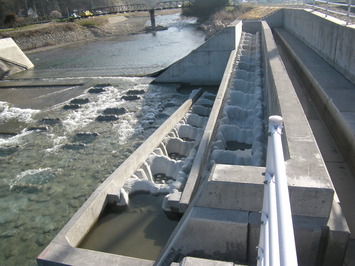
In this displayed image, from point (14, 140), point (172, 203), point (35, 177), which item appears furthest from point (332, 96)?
point (14, 140)

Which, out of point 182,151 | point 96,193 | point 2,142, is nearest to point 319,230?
point 96,193

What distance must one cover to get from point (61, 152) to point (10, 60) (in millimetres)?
17416

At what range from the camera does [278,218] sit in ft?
4.57

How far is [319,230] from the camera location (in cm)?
284

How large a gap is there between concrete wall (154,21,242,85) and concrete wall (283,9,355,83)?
363 centimetres

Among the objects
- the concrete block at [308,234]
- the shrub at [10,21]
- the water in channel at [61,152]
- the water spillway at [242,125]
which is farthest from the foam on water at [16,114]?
the shrub at [10,21]

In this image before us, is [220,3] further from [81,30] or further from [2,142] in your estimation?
[2,142]

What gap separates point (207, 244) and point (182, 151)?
6.13 metres

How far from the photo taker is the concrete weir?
2873mm

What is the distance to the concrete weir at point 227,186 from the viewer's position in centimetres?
287

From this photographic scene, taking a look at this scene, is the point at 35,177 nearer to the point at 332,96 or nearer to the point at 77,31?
the point at 332,96

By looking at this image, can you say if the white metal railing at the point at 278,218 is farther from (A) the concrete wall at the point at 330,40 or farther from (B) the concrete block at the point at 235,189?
(A) the concrete wall at the point at 330,40

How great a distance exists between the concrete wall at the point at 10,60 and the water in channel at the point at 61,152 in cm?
452

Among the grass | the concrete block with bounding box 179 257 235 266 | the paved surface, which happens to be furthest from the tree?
the concrete block with bounding box 179 257 235 266
